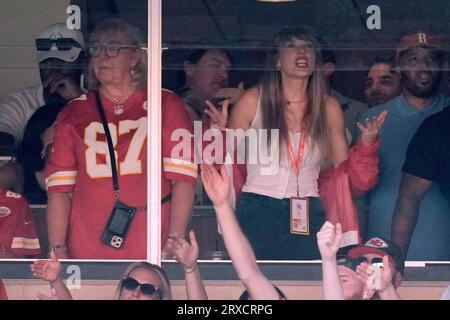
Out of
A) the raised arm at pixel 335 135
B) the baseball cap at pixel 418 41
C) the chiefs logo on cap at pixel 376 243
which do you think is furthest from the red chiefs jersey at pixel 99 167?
the baseball cap at pixel 418 41

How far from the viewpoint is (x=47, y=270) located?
5371 millimetres

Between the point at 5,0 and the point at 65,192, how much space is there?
40.6 inches

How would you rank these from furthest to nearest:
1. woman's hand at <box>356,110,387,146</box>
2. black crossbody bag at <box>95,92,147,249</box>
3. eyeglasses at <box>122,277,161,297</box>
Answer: woman's hand at <box>356,110,387,146</box> → black crossbody bag at <box>95,92,147,249</box> → eyeglasses at <box>122,277,161,297</box>

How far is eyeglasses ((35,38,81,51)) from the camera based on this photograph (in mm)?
5473

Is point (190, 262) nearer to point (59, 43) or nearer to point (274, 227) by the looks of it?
point (274, 227)

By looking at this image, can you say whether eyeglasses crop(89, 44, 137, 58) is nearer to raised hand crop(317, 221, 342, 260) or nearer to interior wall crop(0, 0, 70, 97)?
interior wall crop(0, 0, 70, 97)

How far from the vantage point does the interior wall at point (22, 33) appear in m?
5.53

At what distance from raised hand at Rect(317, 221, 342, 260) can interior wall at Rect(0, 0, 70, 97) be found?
1624mm

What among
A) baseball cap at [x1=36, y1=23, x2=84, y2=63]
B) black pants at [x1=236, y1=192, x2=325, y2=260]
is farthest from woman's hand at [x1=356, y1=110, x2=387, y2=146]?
baseball cap at [x1=36, y1=23, x2=84, y2=63]

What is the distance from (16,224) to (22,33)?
97cm

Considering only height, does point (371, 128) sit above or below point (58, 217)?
above

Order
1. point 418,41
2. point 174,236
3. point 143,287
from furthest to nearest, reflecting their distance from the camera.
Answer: point 418,41
point 174,236
point 143,287

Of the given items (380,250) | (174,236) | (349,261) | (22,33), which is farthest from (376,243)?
(22,33)
